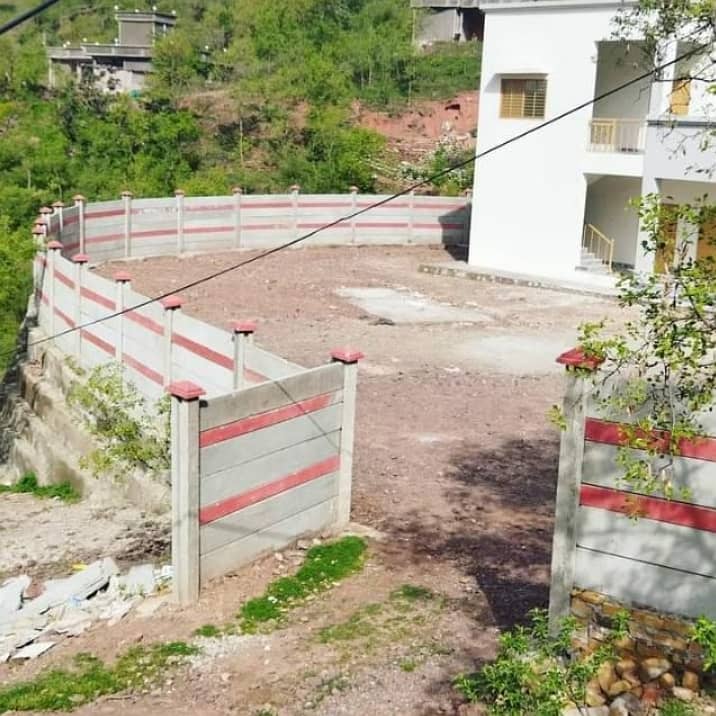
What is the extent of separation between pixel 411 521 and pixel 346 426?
1.03 meters

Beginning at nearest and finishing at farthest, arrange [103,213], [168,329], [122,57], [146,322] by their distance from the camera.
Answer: [168,329] → [146,322] → [103,213] → [122,57]

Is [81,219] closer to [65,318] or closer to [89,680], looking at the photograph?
[65,318]

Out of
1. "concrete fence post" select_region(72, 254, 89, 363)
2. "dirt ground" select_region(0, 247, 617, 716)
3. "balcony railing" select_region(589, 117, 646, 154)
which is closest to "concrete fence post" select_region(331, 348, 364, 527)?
"dirt ground" select_region(0, 247, 617, 716)

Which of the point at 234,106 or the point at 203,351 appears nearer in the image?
the point at 203,351

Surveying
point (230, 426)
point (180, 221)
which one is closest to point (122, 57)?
point (180, 221)

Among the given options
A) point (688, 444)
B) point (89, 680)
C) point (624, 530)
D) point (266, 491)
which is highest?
point (688, 444)

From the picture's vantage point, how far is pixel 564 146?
21.0m

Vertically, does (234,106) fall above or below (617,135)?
above

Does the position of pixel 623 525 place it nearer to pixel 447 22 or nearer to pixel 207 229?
pixel 207 229

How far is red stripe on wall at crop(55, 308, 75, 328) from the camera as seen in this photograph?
11977 mm

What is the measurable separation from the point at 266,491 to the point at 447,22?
4777 cm

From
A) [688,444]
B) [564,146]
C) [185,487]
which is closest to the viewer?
[688,444]

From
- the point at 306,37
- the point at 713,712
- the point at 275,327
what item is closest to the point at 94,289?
the point at 275,327

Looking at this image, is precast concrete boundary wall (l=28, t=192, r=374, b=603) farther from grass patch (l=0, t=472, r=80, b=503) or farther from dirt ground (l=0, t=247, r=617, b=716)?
grass patch (l=0, t=472, r=80, b=503)
